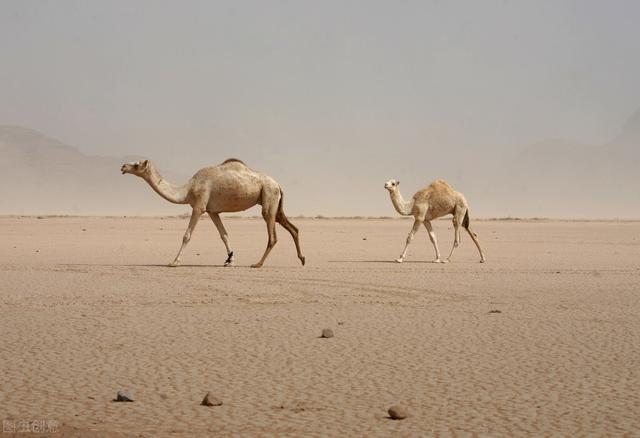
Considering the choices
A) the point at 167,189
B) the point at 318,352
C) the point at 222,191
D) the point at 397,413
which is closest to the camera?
the point at 397,413

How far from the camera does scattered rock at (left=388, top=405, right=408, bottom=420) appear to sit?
20.1 feet

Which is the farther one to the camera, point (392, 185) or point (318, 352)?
point (392, 185)

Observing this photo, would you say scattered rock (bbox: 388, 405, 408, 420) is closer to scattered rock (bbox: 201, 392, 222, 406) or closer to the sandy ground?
the sandy ground

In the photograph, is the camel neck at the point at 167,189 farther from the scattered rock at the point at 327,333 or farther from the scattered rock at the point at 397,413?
the scattered rock at the point at 397,413

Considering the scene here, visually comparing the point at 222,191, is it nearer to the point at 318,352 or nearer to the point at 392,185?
the point at 392,185

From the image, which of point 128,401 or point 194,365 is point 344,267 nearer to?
→ point 194,365

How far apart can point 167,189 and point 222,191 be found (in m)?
1.13

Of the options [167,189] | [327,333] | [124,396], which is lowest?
[124,396]

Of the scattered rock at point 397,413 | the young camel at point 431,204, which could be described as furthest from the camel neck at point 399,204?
the scattered rock at point 397,413

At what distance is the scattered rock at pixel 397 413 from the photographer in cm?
611

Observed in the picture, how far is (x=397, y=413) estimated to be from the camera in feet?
20.0

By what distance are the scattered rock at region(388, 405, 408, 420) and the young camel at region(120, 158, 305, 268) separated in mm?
11506

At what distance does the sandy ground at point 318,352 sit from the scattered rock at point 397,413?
0.10 m

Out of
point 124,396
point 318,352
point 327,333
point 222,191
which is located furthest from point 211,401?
point 222,191
